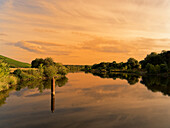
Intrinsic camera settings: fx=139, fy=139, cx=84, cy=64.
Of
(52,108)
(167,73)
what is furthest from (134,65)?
(52,108)

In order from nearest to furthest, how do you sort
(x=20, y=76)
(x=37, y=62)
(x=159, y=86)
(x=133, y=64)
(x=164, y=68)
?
(x=159, y=86), (x=20, y=76), (x=164, y=68), (x=37, y=62), (x=133, y=64)

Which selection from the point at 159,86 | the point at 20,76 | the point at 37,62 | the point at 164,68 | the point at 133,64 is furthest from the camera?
the point at 133,64

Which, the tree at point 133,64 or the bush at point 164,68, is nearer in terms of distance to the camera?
the bush at point 164,68

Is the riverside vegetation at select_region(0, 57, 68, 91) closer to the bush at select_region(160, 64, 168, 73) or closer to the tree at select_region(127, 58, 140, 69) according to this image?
the bush at select_region(160, 64, 168, 73)

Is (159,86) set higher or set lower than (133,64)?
lower

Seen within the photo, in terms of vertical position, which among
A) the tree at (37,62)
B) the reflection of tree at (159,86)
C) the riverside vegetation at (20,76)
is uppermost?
the tree at (37,62)

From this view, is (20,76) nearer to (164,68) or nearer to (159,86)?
(159,86)

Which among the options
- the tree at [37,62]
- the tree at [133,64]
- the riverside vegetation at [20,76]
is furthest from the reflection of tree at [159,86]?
the tree at [133,64]

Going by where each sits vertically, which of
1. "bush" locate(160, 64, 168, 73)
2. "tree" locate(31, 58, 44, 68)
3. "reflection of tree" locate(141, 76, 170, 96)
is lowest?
"reflection of tree" locate(141, 76, 170, 96)

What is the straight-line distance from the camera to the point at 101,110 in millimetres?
20484

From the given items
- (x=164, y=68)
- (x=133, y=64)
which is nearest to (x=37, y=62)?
(x=164, y=68)

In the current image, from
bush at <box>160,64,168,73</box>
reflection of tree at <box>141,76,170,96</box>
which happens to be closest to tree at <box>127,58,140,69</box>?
bush at <box>160,64,168,73</box>

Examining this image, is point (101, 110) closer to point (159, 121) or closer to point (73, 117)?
point (73, 117)

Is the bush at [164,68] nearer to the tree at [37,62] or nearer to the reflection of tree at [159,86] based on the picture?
the reflection of tree at [159,86]
